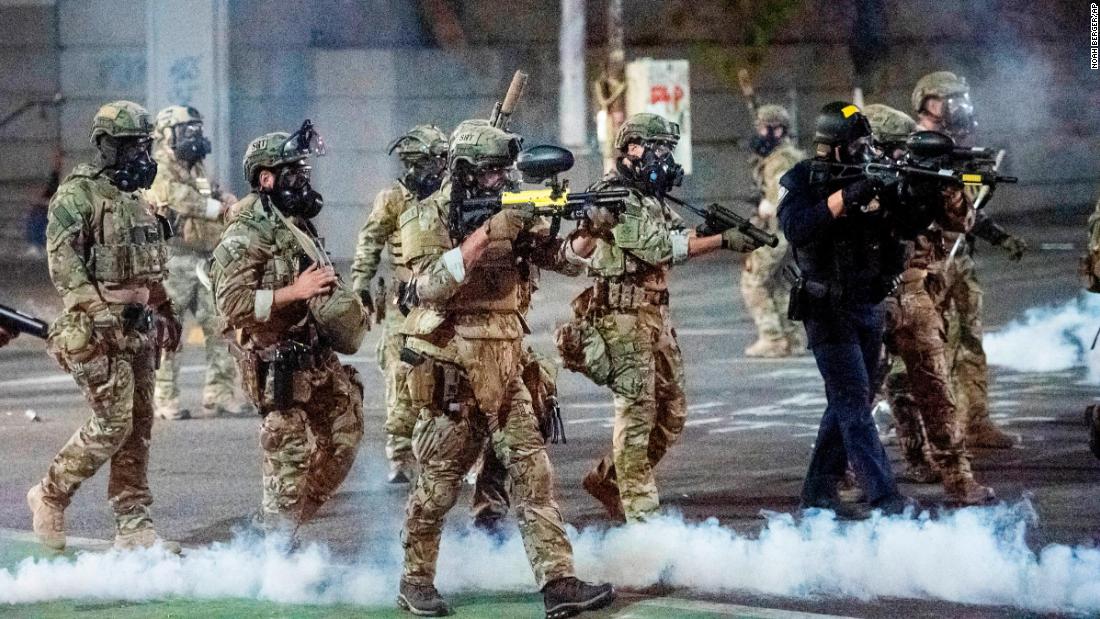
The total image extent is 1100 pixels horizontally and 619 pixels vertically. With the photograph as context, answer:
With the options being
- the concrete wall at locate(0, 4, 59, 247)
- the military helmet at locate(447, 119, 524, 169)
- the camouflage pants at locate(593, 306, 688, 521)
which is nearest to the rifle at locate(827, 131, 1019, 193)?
the camouflage pants at locate(593, 306, 688, 521)

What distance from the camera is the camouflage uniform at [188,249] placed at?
12.2 metres

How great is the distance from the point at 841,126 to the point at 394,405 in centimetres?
271

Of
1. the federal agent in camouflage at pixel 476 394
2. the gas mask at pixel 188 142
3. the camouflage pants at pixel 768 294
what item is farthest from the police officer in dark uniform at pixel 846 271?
the camouflage pants at pixel 768 294

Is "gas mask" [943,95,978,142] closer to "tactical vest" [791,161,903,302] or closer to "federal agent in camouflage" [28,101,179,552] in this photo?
"tactical vest" [791,161,903,302]

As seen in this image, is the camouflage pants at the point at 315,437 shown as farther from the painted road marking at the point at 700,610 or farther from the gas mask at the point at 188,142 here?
the gas mask at the point at 188,142

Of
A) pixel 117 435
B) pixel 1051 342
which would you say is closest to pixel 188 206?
pixel 117 435

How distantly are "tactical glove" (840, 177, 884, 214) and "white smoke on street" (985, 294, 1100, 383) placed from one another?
238 inches

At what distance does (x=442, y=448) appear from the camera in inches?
272

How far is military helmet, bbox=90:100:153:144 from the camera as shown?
7875mm

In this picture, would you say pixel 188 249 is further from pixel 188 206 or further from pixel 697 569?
pixel 697 569

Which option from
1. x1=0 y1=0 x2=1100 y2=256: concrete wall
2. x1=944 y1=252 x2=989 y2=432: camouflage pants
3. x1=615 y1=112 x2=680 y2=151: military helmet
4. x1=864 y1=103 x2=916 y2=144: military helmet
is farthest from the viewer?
x1=0 y1=0 x2=1100 y2=256: concrete wall

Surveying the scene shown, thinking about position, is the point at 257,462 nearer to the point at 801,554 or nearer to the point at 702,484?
the point at 702,484

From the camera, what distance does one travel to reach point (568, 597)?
672cm

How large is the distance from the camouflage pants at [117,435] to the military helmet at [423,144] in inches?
74.2
